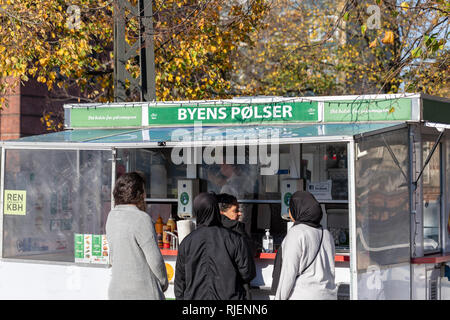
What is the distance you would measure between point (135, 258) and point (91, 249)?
323cm

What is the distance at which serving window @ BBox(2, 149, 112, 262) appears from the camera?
333 inches

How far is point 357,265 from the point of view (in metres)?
6.73

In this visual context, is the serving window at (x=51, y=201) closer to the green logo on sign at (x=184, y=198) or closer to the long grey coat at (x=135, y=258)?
the green logo on sign at (x=184, y=198)

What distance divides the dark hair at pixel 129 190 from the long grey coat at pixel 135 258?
0.09 metres

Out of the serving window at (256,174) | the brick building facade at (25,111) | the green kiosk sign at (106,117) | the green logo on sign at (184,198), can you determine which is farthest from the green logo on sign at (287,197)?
the brick building facade at (25,111)

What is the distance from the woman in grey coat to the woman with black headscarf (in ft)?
3.09

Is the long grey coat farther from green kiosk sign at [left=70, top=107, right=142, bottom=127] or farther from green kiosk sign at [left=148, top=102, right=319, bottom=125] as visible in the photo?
green kiosk sign at [left=70, top=107, right=142, bottom=127]

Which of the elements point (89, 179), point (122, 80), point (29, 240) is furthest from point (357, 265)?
point (122, 80)

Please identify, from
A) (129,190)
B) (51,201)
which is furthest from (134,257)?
(51,201)

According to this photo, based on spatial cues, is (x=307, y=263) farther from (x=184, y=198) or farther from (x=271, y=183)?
(x=271, y=183)

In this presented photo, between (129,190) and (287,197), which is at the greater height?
(129,190)

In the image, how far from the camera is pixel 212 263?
545 cm

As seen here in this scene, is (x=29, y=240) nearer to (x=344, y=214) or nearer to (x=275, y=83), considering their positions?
(x=344, y=214)
